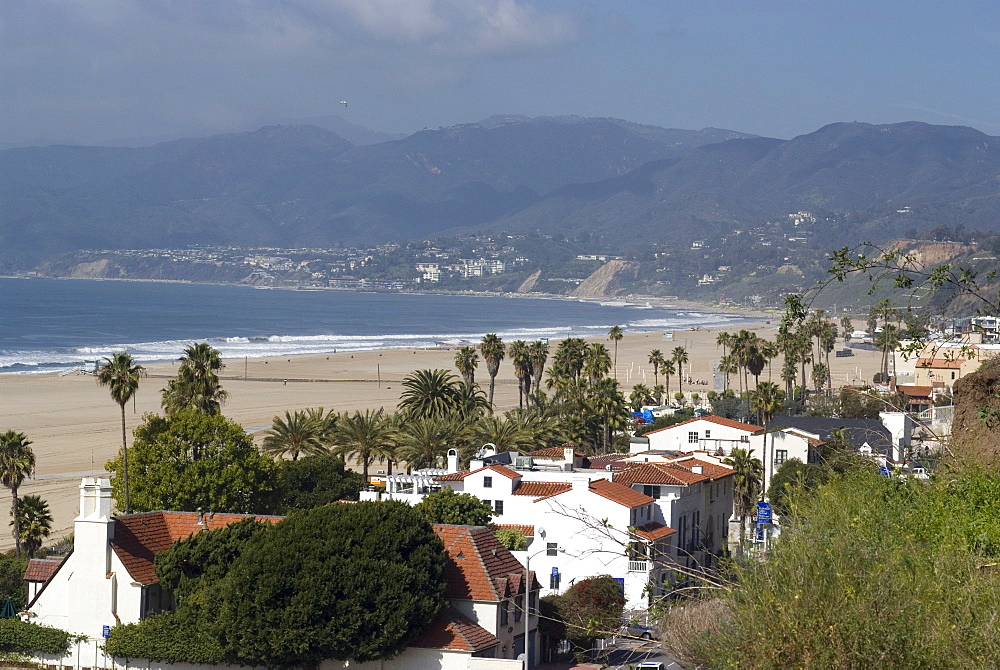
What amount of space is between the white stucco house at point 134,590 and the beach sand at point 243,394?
810 inches

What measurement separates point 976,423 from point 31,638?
78.6ft

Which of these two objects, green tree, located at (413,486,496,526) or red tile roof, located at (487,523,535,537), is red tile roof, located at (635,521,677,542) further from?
green tree, located at (413,486,496,526)

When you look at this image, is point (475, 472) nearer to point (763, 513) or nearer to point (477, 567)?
point (763, 513)

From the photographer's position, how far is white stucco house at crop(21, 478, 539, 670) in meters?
31.8

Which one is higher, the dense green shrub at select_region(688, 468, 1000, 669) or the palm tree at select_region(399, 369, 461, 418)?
the dense green shrub at select_region(688, 468, 1000, 669)

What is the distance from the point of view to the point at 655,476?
157ft

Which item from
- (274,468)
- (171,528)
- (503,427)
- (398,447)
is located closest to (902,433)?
(503,427)

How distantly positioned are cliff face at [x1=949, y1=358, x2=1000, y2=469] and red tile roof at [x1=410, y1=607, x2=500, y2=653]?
50.5ft

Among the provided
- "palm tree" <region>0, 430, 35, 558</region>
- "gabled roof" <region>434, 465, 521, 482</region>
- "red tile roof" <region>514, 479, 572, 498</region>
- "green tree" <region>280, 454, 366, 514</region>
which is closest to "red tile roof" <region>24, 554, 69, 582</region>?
"palm tree" <region>0, 430, 35, 558</region>

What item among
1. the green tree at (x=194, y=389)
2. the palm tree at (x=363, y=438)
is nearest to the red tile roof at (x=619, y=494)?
the palm tree at (x=363, y=438)

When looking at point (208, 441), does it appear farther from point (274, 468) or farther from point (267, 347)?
point (267, 347)

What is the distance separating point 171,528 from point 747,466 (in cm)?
2650

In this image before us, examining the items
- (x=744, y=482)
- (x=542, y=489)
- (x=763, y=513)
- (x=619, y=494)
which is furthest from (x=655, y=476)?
(x=744, y=482)

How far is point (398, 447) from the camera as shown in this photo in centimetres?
5825
